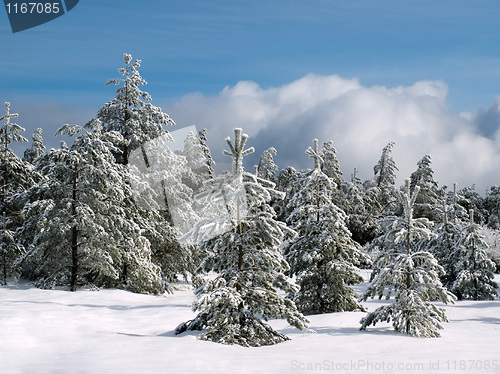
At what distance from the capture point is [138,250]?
23.0m

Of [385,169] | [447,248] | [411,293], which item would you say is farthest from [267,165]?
[411,293]

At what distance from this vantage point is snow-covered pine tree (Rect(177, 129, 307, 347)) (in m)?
12.3

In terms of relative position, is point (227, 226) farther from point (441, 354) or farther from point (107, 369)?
point (441, 354)

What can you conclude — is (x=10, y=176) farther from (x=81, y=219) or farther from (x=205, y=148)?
Result: (x=205, y=148)

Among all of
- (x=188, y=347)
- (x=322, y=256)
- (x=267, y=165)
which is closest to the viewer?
(x=188, y=347)

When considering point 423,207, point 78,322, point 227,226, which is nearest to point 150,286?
point 78,322

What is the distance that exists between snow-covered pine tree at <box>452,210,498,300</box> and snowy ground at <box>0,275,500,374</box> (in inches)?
427

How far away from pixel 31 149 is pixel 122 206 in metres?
35.5

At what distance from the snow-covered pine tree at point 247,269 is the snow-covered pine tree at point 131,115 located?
14.6 metres

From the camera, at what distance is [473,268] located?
29.0 meters

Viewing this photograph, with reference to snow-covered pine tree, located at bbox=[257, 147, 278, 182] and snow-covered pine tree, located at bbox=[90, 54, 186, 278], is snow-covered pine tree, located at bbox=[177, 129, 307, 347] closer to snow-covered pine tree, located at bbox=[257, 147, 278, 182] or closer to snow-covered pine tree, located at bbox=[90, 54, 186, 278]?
snow-covered pine tree, located at bbox=[90, 54, 186, 278]

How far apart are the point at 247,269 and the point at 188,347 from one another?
2657mm

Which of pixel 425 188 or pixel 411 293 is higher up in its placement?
pixel 425 188

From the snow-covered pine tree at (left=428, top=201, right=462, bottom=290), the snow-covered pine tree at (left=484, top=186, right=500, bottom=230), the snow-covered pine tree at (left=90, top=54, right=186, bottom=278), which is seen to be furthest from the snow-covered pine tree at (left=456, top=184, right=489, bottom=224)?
the snow-covered pine tree at (left=90, top=54, right=186, bottom=278)
